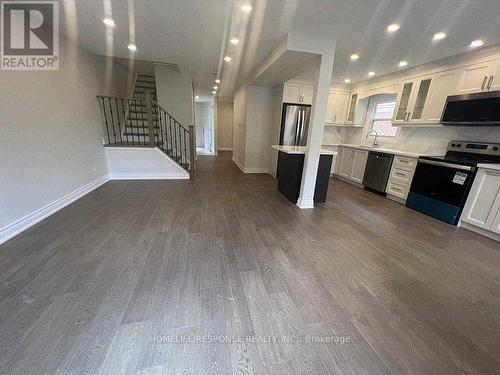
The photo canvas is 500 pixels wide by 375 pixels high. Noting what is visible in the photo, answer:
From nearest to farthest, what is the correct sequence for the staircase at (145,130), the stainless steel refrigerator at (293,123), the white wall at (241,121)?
the staircase at (145,130) < the stainless steel refrigerator at (293,123) < the white wall at (241,121)

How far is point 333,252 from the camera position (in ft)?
7.53

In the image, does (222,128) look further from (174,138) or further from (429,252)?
(429,252)

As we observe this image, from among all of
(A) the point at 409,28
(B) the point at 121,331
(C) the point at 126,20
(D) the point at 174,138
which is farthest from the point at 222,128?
(B) the point at 121,331

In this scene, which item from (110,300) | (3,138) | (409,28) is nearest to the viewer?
(110,300)

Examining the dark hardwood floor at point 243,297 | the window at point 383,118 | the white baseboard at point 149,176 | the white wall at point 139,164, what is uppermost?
the window at point 383,118

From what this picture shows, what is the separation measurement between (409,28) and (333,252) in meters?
3.01

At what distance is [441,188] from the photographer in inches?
130

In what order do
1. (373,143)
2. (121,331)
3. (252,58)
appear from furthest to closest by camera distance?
(373,143) → (252,58) → (121,331)

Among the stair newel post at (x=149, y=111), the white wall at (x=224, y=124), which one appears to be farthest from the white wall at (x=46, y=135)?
the white wall at (x=224, y=124)

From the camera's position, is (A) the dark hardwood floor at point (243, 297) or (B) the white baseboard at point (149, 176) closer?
(A) the dark hardwood floor at point (243, 297)

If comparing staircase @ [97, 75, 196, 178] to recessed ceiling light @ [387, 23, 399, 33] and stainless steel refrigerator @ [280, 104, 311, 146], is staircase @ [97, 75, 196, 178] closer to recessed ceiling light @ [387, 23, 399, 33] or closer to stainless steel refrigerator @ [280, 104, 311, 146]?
stainless steel refrigerator @ [280, 104, 311, 146]

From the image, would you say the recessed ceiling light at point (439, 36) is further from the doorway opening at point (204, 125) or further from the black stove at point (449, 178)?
the doorway opening at point (204, 125)

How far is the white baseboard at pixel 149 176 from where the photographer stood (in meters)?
4.77

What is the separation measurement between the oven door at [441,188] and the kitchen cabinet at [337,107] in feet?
8.69
